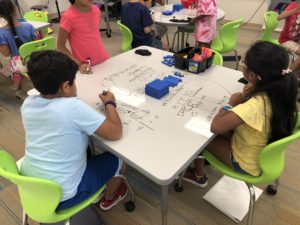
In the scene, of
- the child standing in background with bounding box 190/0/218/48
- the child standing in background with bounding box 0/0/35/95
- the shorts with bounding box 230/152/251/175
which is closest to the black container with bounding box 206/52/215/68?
the shorts with bounding box 230/152/251/175

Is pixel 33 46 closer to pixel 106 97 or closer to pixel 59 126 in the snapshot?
pixel 106 97

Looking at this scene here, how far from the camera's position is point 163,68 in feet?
5.57

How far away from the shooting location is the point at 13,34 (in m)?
2.42

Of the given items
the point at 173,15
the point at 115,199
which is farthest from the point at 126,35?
the point at 115,199

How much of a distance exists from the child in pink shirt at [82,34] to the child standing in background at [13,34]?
0.87 m

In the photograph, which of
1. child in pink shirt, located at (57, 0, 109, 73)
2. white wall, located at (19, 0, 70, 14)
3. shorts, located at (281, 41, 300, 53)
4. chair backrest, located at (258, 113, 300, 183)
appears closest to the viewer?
chair backrest, located at (258, 113, 300, 183)

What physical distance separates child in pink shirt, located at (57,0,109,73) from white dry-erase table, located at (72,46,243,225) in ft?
0.58

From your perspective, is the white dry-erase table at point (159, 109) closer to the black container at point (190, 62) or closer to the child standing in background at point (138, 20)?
the black container at point (190, 62)

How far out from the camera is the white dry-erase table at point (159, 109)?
1008 millimetres

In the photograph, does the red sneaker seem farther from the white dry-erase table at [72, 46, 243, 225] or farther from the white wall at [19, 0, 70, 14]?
the white wall at [19, 0, 70, 14]

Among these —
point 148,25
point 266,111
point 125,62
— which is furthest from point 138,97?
point 148,25

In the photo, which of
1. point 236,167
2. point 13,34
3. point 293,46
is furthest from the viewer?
point 293,46

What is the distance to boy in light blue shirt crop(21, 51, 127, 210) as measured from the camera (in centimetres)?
102

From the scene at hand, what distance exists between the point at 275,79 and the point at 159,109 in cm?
53
